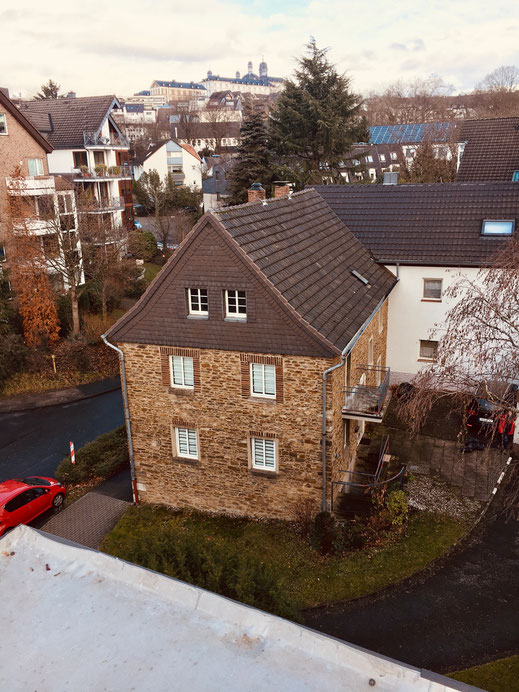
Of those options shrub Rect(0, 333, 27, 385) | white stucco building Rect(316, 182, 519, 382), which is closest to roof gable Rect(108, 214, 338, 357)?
white stucco building Rect(316, 182, 519, 382)

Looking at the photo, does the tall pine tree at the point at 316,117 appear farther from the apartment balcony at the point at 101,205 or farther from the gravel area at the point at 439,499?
the gravel area at the point at 439,499

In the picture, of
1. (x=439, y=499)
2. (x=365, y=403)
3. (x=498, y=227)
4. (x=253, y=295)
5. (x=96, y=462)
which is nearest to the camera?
(x=253, y=295)

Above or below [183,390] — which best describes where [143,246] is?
above

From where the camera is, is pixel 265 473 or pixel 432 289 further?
pixel 432 289

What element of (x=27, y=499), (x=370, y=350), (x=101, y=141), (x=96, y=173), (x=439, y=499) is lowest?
(x=439, y=499)

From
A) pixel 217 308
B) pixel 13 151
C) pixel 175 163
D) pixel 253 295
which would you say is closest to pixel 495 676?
pixel 253 295

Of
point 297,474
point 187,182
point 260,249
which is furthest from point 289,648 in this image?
point 187,182

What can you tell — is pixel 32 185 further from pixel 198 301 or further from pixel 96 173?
pixel 198 301
